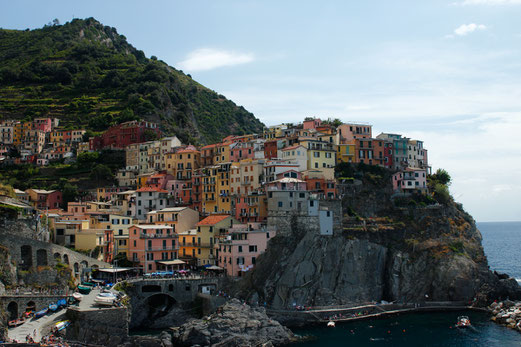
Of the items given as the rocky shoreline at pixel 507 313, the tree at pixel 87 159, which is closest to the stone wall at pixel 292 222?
the rocky shoreline at pixel 507 313

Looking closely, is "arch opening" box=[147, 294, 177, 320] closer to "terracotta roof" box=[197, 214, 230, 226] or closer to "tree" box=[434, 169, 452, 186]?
"terracotta roof" box=[197, 214, 230, 226]

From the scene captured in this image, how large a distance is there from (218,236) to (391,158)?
35.5 m

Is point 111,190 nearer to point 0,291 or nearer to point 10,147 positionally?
point 10,147

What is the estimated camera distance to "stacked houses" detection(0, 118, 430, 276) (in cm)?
7725

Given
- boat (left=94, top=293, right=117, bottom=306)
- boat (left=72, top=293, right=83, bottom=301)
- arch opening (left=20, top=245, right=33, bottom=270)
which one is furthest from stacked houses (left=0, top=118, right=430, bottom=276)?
boat (left=94, top=293, right=117, bottom=306)

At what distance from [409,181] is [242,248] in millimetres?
32220

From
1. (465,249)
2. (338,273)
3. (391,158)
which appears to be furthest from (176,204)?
(465,249)

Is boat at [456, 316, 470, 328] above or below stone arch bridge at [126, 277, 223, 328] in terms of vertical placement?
below

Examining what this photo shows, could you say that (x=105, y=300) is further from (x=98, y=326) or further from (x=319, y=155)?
(x=319, y=155)

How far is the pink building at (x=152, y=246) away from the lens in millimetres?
76625

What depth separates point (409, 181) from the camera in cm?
9200

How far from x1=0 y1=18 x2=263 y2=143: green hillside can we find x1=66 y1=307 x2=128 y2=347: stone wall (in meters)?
75.2

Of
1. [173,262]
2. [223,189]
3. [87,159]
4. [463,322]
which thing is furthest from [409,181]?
[87,159]

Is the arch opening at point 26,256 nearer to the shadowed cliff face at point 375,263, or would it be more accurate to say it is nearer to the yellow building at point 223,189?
the shadowed cliff face at point 375,263
